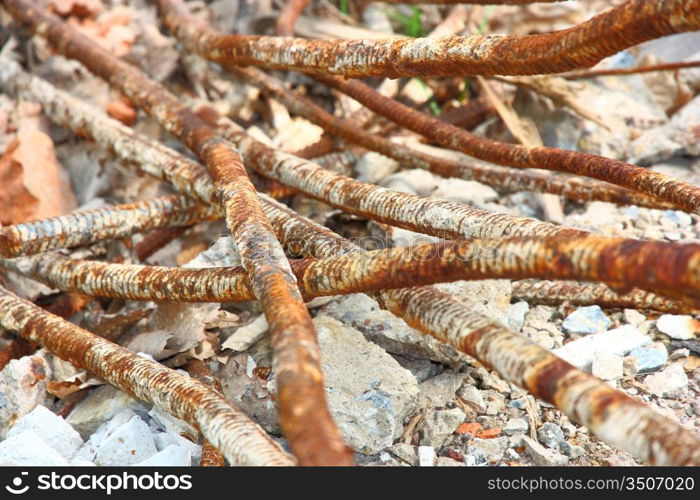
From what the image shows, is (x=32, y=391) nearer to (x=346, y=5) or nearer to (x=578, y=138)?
(x=578, y=138)

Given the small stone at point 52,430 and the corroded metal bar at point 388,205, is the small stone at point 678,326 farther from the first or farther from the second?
the small stone at point 52,430

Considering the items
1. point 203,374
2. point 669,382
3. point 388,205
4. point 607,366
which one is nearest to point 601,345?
point 607,366

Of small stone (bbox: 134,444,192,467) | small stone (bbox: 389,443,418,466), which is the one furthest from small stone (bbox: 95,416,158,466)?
small stone (bbox: 389,443,418,466)

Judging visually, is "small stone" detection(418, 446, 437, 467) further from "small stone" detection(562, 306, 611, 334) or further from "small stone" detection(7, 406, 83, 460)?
"small stone" detection(7, 406, 83, 460)

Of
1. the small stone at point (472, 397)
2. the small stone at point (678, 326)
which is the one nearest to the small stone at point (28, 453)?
the small stone at point (472, 397)

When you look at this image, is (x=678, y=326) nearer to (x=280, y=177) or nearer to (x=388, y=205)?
(x=388, y=205)

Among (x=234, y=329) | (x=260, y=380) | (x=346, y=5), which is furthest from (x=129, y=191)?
(x=346, y=5)
